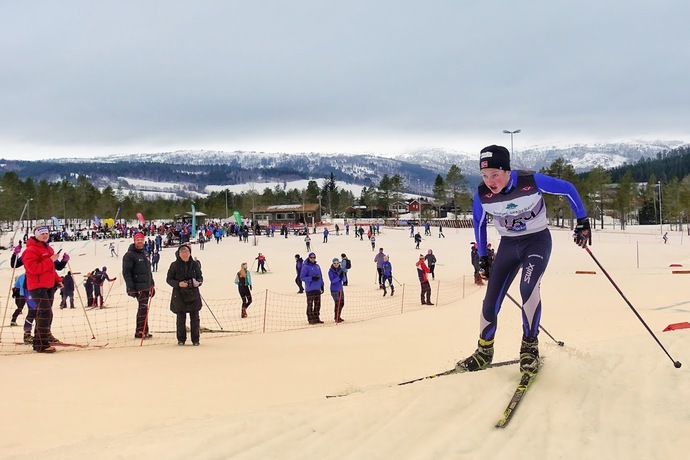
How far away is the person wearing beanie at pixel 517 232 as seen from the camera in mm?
5098

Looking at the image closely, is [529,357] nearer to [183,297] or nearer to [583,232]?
[583,232]

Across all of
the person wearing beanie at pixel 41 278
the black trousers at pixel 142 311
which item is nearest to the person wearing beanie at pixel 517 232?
the person wearing beanie at pixel 41 278

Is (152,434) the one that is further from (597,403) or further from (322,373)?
(597,403)

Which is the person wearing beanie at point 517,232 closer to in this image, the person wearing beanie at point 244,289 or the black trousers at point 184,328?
the black trousers at point 184,328

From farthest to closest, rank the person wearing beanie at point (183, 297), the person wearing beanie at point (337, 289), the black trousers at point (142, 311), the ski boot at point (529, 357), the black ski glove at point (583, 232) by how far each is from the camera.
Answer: the person wearing beanie at point (337, 289)
the black trousers at point (142, 311)
the person wearing beanie at point (183, 297)
the black ski glove at point (583, 232)
the ski boot at point (529, 357)

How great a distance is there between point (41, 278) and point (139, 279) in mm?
2156

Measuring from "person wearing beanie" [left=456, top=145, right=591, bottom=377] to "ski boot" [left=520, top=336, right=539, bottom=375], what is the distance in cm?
3

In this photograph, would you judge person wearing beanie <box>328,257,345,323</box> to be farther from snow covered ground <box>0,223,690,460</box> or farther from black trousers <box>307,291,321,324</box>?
snow covered ground <box>0,223,690,460</box>

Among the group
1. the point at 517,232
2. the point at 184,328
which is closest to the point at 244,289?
the point at 184,328

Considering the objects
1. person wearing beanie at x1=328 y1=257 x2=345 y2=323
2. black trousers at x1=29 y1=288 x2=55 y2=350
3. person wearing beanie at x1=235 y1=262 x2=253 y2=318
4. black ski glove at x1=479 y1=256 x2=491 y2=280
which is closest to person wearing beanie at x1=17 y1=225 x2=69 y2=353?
black trousers at x1=29 y1=288 x2=55 y2=350

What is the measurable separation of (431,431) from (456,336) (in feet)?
20.0

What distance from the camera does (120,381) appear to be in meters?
5.64

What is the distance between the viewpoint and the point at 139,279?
32.0 ft

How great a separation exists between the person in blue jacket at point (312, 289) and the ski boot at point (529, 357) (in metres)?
9.34
